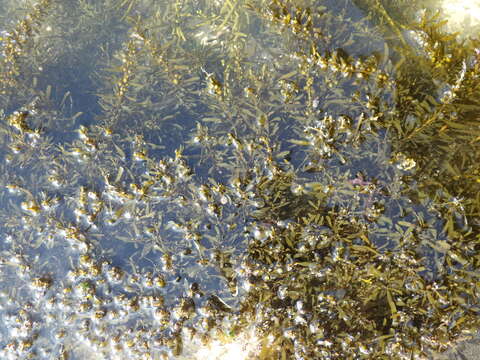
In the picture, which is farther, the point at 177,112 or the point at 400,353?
the point at 177,112

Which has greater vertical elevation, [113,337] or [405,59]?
[405,59]

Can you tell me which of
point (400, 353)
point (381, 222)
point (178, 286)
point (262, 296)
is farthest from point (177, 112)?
point (400, 353)

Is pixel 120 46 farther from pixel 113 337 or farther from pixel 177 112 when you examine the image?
pixel 113 337

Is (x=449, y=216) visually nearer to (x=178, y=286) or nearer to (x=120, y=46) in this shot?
(x=178, y=286)

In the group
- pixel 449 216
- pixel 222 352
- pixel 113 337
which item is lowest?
pixel 113 337

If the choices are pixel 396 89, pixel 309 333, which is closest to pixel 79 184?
pixel 309 333

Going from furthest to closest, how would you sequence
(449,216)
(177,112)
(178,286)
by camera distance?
1. (177,112)
2. (178,286)
3. (449,216)

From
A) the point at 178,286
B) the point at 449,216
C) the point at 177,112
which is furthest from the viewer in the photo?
the point at 177,112
